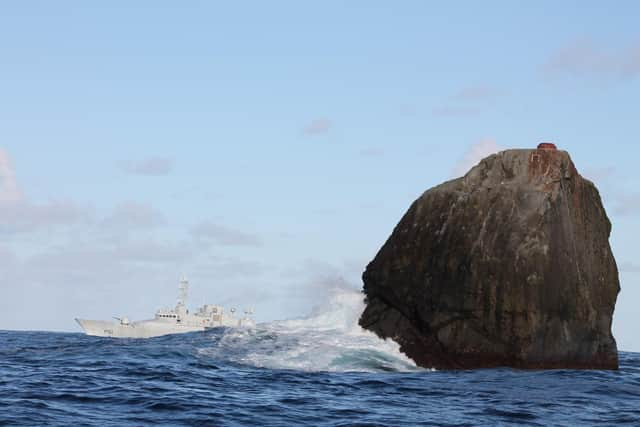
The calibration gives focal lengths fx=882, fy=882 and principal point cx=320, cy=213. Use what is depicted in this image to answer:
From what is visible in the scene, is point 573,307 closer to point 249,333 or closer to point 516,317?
point 516,317

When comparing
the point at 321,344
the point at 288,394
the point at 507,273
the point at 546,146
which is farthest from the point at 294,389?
the point at 546,146

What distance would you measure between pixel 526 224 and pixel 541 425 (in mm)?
13192

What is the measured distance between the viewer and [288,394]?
22.5 metres

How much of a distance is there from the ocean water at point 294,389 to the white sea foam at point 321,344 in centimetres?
7

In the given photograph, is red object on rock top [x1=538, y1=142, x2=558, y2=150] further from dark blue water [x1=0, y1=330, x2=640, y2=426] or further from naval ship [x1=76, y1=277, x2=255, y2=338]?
naval ship [x1=76, y1=277, x2=255, y2=338]

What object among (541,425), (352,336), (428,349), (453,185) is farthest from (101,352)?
(541,425)

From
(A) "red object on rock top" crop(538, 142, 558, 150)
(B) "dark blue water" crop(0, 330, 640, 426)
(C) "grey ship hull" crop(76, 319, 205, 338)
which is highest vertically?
(A) "red object on rock top" crop(538, 142, 558, 150)

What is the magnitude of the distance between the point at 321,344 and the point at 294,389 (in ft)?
31.3

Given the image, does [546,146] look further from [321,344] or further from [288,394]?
[288,394]

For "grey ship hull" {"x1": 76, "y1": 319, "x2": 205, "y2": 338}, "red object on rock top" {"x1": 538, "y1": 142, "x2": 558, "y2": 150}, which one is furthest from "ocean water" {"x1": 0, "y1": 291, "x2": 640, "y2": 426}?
"grey ship hull" {"x1": 76, "y1": 319, "x2": 205, "y2": 338}

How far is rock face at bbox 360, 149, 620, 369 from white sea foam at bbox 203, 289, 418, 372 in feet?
4.44

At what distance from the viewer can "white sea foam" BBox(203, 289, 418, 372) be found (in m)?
29.8

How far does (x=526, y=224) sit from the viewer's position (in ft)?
103

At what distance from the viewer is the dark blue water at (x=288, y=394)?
18859mm
